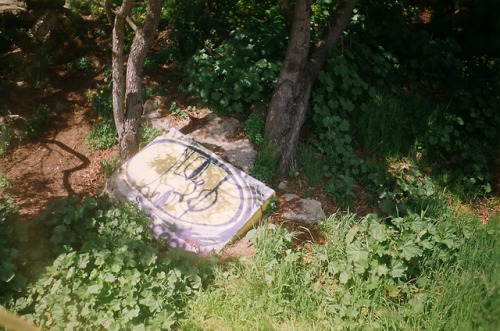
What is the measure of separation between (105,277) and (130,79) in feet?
7.73

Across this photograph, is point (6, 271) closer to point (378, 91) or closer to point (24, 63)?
point (24, 63)

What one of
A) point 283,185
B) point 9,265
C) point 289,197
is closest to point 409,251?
point 289,197

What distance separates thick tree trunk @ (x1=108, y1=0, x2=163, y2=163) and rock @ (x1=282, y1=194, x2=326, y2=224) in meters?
1.91

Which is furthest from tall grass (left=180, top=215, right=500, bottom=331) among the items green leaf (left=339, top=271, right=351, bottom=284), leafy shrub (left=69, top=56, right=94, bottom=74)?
leafy shrub (left=69, top=56, right=94, bottom=74)

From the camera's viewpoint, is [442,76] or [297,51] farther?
[442,76]

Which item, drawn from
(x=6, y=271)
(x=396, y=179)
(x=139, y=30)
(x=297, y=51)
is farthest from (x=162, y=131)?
(x=396, y=179)

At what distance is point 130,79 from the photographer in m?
4.50

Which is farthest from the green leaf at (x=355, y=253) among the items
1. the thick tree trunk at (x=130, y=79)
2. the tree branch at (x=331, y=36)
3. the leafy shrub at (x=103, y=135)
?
the leafy shrub at (x=103, y=135)

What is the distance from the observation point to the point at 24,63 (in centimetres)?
573

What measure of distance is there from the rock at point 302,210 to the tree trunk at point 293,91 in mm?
468

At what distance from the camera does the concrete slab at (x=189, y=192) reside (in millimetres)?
3766

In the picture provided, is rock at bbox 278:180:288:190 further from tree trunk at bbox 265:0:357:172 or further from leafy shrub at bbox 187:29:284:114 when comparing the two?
leafy shrub at bbox 187:29:284:114

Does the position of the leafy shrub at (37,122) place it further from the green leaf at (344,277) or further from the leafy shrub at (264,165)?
the green leaf at (344,277)

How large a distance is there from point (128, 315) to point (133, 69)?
2716mm
